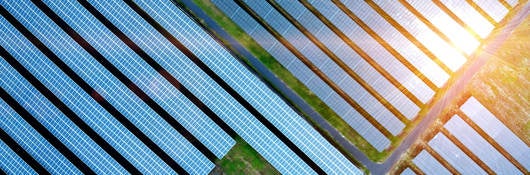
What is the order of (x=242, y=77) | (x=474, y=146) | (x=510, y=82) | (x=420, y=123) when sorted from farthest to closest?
(x=510, y=82)
(x=420, y=123)
(x=474, y=146)
(x=242, y=77)

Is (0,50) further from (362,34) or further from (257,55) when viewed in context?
(362,34)

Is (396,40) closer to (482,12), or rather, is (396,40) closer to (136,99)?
(482,12)

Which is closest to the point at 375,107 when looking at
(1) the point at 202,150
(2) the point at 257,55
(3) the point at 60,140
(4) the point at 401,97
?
(4) the point at 401,97

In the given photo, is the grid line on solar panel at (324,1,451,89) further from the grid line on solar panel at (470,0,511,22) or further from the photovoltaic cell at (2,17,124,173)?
the photovoltaic cell at (2,17,124,173)

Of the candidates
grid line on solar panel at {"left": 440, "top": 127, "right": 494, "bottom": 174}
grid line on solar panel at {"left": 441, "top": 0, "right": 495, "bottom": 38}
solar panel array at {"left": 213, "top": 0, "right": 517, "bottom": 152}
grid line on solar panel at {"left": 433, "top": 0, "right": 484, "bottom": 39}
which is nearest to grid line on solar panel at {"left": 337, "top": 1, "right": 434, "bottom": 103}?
solar panel array at {"left": 213, "top": 0, "right": 517, "bottom": 152}

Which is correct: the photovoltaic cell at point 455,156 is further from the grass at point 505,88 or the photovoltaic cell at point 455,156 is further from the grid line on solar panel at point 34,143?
the grid line on solar panel at point 34,143

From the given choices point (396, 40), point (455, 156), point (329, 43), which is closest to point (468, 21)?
point (396, 40)

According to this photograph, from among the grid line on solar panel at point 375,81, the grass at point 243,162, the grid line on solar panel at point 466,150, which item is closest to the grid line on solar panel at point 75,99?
the grass at point 243,162
